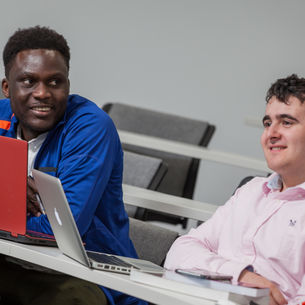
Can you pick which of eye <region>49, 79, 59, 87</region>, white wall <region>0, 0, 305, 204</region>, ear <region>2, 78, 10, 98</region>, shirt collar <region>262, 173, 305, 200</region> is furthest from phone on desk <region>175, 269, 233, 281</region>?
white wall <region>0, 0, 305, 204</region>

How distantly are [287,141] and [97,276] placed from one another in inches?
25.5

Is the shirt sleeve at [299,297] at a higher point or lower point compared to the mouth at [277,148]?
lower

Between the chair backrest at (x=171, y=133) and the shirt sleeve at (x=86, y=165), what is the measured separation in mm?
1712

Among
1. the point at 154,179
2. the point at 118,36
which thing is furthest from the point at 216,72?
the point at 154,179

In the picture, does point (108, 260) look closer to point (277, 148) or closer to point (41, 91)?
point (277, 148)

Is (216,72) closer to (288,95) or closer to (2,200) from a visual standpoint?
(288,95)

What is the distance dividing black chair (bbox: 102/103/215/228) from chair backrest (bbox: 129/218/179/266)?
139 centimetres

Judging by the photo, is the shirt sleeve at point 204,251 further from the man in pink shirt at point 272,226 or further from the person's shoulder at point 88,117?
the person's shoulder at point 88,117

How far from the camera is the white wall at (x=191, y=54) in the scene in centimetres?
525

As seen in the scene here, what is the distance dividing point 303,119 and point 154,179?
4.31 feet

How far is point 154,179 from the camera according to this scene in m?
3.16

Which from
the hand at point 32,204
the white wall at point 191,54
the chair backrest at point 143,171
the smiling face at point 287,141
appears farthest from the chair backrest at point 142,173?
the white wall at point 191,54

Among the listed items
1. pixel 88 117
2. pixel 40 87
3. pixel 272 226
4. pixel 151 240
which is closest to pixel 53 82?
pixel 40 87

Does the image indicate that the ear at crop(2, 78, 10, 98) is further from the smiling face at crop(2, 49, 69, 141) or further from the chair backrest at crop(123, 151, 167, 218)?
the chair backrest at crop(123, 151, 167, 218)
